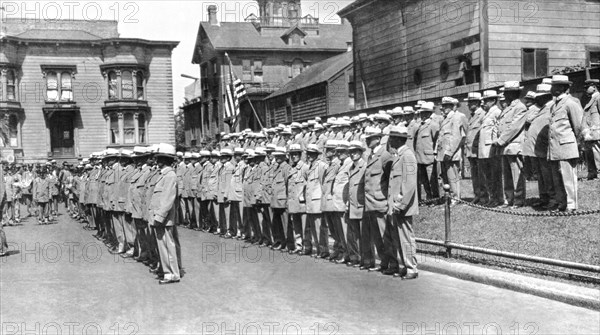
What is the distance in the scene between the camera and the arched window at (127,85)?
44125 mm

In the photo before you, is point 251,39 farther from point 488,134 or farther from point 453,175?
point 488,134

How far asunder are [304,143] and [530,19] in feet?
31.5

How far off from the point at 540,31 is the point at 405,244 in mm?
14992

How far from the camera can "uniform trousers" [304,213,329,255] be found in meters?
12.4

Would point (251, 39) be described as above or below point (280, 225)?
above

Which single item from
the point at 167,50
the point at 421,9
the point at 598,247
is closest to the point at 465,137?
the point at 598,247

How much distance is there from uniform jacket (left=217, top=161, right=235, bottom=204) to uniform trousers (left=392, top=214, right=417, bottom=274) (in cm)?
710

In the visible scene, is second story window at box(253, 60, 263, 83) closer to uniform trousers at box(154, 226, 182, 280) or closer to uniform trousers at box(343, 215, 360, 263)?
uniform trousers at box(343, 215, 360, 263)

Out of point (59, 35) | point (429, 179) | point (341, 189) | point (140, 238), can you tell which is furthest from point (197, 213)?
point (59, 35)

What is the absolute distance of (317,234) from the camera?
12555mm

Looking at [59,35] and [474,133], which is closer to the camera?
[474,133]

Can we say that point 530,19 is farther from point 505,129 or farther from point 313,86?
point 313,86

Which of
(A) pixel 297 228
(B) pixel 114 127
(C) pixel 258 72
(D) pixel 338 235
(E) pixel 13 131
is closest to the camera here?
(D) pixel 338 235

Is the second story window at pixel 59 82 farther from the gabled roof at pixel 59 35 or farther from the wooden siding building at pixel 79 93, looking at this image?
the gabled roof at pixel 59 35
